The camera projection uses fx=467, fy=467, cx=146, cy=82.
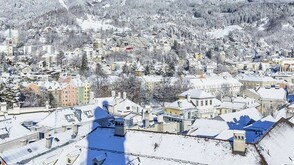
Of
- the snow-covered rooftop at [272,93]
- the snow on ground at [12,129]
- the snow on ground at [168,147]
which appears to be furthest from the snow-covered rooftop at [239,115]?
the snow-covered rooftop at [272,93]

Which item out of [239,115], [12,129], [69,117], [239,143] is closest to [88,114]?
[69,117]

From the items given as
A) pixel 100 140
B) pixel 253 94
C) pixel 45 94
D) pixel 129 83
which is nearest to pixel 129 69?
pixel 129 83

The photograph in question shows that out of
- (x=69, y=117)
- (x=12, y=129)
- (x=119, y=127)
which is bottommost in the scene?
(x=12, y=129)

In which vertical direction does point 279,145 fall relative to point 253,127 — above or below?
above

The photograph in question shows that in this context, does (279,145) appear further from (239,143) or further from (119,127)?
(119,127)

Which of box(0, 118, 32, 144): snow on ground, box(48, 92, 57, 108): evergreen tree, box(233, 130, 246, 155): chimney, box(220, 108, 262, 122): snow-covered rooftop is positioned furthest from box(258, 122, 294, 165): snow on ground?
box(48, 92, 57, 108): evergreen tree

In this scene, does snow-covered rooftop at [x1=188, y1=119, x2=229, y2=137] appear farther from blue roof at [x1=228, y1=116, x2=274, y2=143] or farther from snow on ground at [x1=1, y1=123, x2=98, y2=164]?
snow on ground at [x1=1, y1=123, x2=98, y2=164]

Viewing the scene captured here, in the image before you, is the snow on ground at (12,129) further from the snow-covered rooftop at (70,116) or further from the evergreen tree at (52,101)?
the evergreen tree at (52,101)

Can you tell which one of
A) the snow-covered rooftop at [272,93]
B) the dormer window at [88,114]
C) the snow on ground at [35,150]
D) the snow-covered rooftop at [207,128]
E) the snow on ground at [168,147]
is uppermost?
the snow-covered rooftop at [272,93]

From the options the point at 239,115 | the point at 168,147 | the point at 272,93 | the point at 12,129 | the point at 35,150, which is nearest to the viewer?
the point at 168,147
